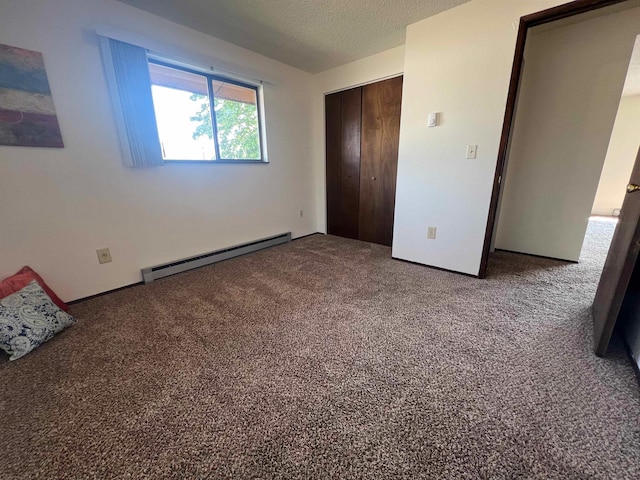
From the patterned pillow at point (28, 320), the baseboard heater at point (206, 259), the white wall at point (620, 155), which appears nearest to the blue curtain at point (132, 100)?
the baseboard heater at point (206, 259)

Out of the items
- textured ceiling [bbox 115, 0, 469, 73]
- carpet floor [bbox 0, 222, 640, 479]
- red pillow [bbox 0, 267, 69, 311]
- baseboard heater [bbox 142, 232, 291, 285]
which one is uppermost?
textured ceiling [bbox 115, 0, 469, 73]

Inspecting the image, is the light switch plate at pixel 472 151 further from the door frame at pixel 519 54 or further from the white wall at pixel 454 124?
the door frame at pixel 519 54

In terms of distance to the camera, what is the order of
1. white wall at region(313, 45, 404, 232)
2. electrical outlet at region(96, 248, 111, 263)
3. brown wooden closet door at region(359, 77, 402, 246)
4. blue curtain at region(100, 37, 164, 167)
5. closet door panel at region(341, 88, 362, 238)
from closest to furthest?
blue curtain at region(100, 37, 164, 167) → electrical outlet at region(96, 248, 111, 263) → white wall at region(313, 45, 404, 232) → brown wooden closet door at region(359, 77, 402, 246) → closet door panel at region(341, 88, 362, 238)

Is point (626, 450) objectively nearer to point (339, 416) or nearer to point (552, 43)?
point (339, 416)

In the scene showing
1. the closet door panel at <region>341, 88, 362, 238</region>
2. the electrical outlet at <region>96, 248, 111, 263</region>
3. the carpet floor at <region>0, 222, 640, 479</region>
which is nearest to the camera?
the carpet floor at <region>0, 222, 640, 479</region>

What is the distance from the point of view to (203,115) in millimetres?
2600

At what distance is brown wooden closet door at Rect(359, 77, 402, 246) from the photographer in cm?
298

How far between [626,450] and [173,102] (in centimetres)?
358

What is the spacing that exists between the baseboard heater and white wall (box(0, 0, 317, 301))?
82 millimetres

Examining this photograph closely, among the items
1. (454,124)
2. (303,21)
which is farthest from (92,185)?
(454,124)

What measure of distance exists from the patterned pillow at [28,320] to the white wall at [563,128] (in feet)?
14.1

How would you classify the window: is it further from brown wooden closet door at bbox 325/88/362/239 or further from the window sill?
brown wooden closet door at bbox 325/88/362/239

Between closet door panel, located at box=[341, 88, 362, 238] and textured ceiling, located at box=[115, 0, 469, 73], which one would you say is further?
closet door panel, located at box=[341, 88, 362, 238]

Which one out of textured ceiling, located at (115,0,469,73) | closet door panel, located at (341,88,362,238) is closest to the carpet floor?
closet door panel, located at (341,88,362,238)
